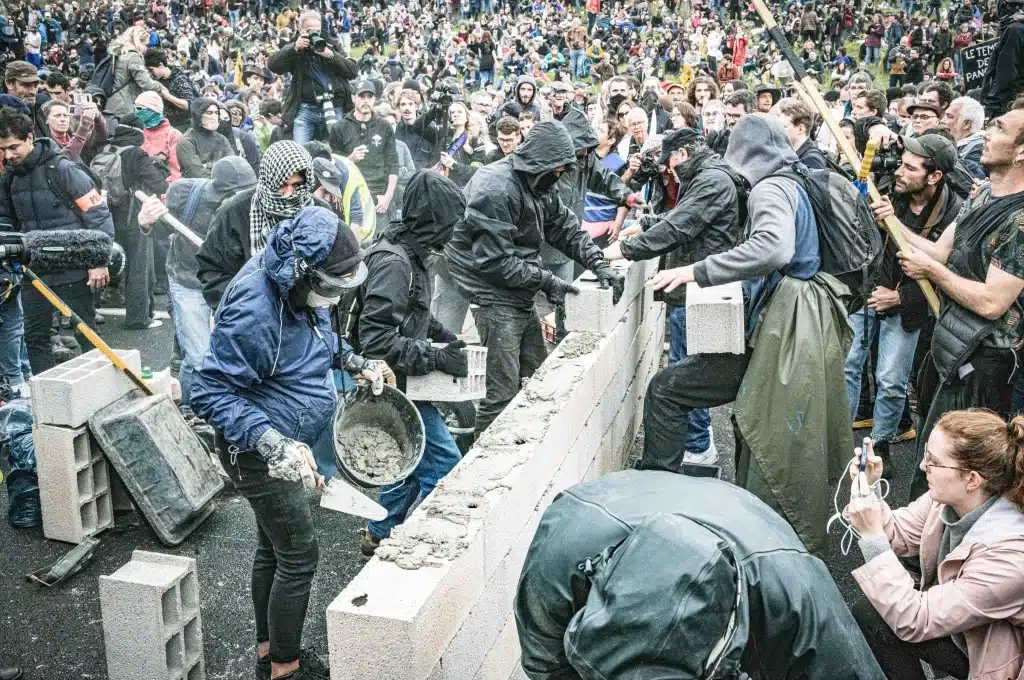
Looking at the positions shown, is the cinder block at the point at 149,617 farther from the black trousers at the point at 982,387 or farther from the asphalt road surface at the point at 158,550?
the black trousers at the point at 982,387

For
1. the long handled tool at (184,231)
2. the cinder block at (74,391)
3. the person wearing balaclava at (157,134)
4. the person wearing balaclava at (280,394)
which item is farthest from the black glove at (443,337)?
the person wearing balaclava at (157,134)

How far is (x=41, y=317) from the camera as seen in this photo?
21.0 ft

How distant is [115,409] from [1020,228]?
4393mm

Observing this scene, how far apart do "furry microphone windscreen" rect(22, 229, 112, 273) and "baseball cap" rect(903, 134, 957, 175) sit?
428cm

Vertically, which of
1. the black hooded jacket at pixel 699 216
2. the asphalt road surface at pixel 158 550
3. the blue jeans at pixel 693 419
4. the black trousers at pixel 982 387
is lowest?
the asphalt road surface at pixel 158 550

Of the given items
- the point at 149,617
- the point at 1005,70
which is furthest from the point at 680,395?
the point at 1005,70

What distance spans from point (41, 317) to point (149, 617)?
3.40 meters

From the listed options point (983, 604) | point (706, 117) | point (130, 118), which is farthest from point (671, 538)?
point (130, 118)

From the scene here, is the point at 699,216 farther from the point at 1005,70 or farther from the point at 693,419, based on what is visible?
the point at 1005,70

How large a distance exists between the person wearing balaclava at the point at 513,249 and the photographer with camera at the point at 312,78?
14.3 ft

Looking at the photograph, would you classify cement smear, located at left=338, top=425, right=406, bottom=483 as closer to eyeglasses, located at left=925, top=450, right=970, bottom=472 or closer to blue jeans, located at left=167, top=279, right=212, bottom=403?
eyeglasses, located at left=925, top=450, right=970, bottom=472

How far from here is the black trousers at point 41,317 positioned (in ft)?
20.9

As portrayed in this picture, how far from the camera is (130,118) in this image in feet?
29.5

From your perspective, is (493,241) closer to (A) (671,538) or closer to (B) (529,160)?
(B) (529,160)
